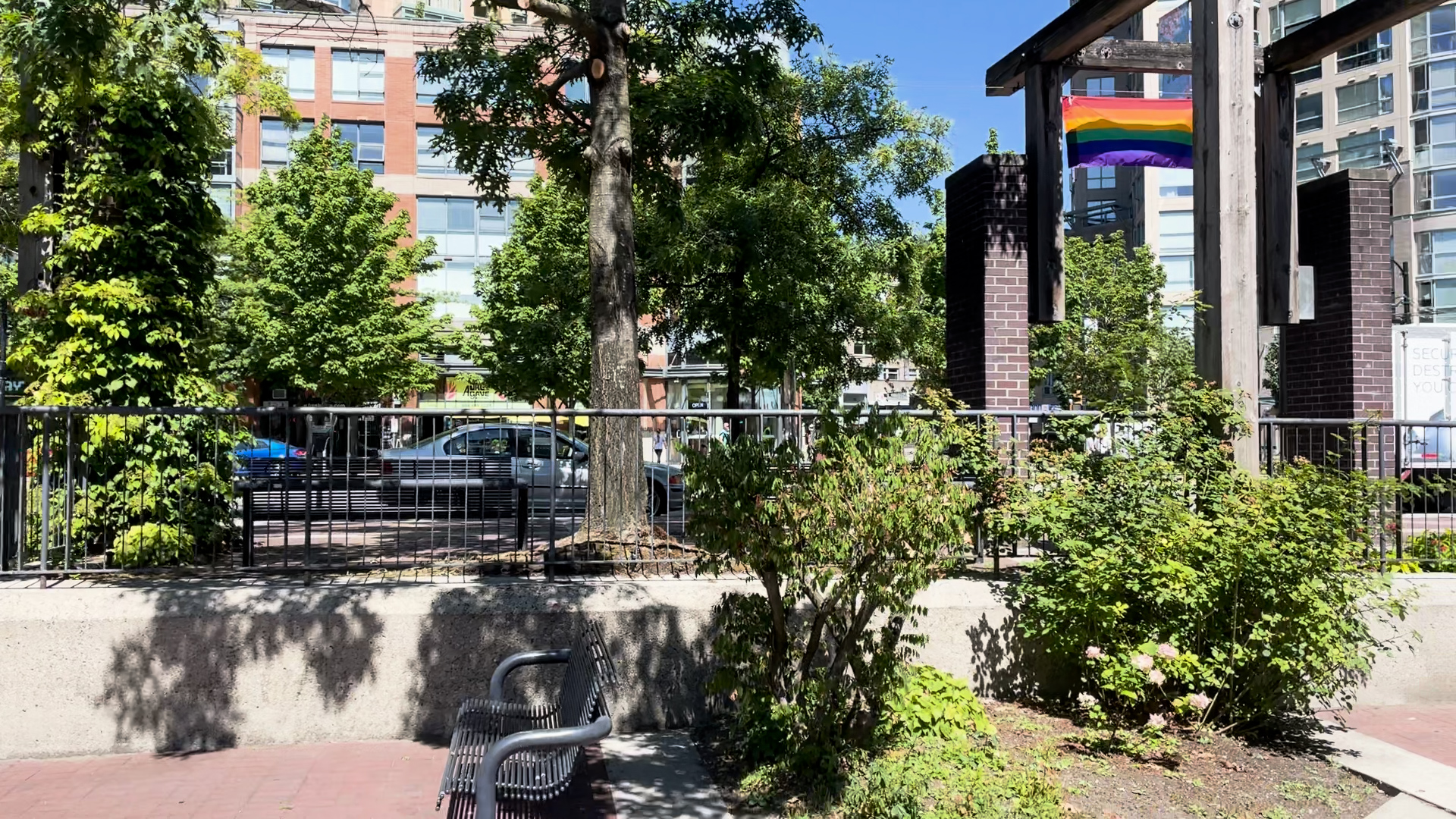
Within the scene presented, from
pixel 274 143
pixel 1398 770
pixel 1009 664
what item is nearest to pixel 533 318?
pixel 1009 664

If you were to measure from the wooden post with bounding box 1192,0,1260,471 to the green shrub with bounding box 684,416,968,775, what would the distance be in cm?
293

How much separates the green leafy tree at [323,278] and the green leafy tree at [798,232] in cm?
1514

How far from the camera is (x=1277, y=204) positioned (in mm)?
8297

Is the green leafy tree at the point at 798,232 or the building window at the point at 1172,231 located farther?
the building window at the point at 1172,231

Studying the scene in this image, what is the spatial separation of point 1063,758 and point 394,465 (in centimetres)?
418

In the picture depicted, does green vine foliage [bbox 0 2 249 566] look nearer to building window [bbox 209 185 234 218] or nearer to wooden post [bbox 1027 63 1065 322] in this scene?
wooden post [bbox 1027 63 1065 322]

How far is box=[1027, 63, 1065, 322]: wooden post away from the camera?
835cm

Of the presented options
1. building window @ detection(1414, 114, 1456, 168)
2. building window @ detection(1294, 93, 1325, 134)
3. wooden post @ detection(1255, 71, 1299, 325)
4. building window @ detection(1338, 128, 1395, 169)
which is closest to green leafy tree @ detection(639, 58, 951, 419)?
wooden post @ detection(1255, 71, 1299, 325)

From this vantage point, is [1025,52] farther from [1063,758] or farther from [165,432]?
[165,432]

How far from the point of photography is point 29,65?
6.98 metres

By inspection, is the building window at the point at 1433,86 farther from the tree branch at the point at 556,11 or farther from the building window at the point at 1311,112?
the tree branch at the point at 556,11

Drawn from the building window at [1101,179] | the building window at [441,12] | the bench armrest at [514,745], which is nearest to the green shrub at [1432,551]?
the bench armrest at [514,745]

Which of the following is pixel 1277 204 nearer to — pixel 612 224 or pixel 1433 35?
pixel 612 224

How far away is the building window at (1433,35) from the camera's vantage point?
164 feet
